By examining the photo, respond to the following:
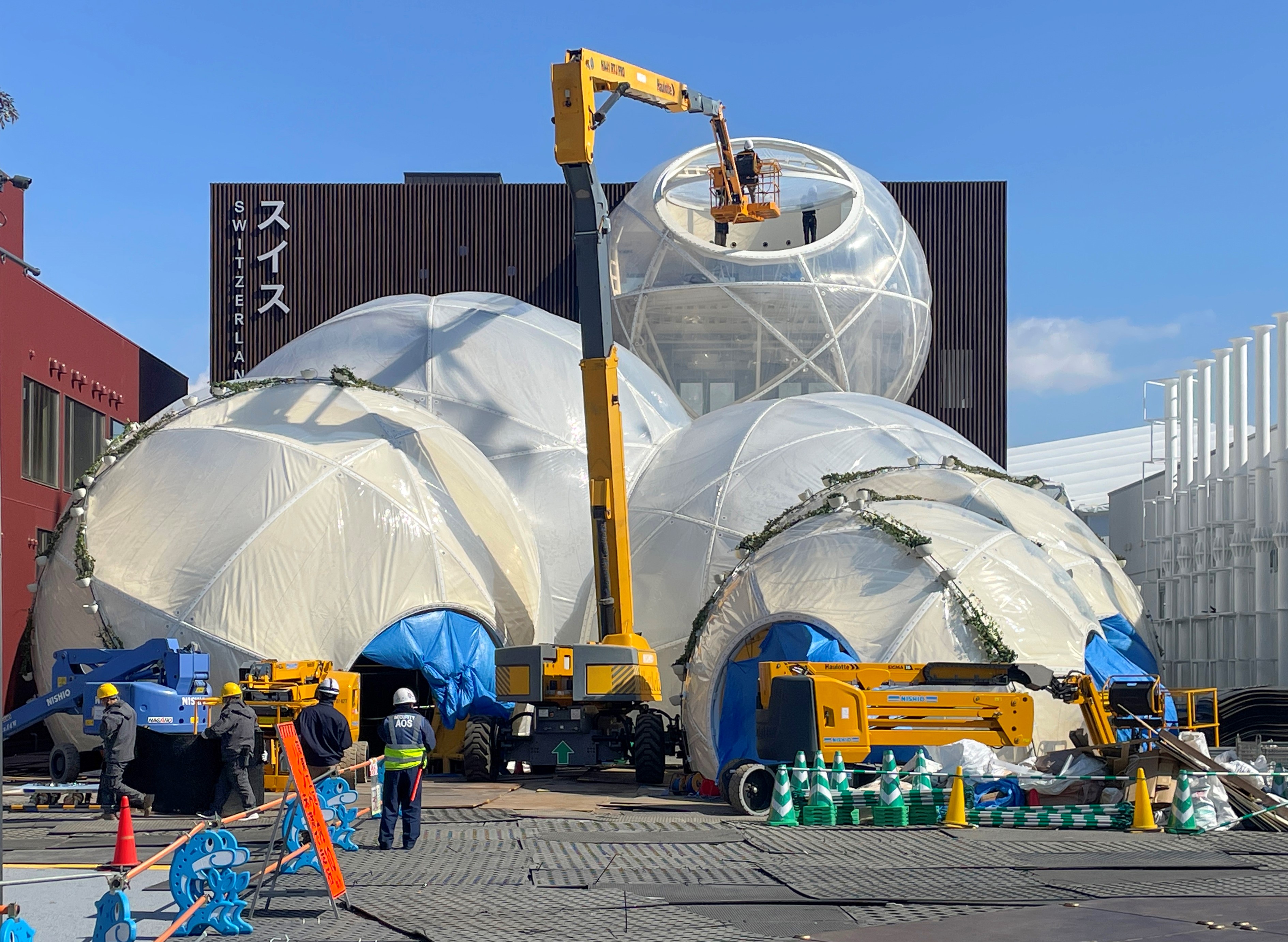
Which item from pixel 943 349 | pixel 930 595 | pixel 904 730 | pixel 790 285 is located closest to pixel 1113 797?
pixel 904 730

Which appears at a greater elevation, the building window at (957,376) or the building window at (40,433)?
the building window at (957,376)

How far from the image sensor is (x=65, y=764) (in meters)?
17.8

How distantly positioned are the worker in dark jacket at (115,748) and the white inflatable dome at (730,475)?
9321 mm

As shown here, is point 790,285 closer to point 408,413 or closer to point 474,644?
point 408,413

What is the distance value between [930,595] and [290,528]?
A: 8536 millimetres

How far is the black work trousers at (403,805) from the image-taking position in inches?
453

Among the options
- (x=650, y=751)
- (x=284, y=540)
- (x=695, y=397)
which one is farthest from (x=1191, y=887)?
(x=695, y=397)

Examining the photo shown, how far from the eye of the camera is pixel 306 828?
990cm

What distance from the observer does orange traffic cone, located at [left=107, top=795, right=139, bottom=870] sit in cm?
1037

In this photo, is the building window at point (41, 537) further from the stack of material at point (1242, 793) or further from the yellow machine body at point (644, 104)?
the stack of material at point (1242, 793)

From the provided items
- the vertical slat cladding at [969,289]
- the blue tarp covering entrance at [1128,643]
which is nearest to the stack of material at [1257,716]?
the blue tarp covering entrance at [1128,643]

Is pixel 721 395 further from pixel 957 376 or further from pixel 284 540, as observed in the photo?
pixel 957 376

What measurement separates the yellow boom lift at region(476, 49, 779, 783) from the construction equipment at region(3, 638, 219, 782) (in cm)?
392

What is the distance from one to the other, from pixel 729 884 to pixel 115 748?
7.25m
